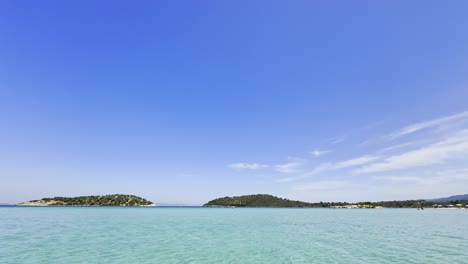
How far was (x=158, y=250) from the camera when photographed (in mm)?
28750

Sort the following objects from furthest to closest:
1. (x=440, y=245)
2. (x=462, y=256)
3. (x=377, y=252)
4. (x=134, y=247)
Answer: (x=440, y=245) → (x=134, y=247) → (x=377, y=252) → (x=462, y=256)

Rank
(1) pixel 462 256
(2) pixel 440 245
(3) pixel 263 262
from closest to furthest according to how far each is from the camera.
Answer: (3) pixel 263 262 → (1) pixel 462 256 → (2) pixel 440 245

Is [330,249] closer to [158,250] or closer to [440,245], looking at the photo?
[440,245]

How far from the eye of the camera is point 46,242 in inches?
1335

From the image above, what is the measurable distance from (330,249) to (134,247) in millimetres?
21533

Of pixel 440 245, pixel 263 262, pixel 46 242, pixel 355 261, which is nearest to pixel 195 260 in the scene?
pixel 263 262

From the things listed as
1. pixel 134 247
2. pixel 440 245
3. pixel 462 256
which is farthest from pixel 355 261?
pixel 134 247

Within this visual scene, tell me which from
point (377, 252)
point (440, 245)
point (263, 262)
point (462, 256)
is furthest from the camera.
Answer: point (440, 245)

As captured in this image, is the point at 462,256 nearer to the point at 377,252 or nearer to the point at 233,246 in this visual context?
the point at 377,252

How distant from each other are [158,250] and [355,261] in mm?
19022

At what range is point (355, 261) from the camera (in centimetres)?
2417

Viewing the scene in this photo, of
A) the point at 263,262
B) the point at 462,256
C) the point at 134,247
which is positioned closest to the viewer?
the point at 263,262

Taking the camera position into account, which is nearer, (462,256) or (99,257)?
(99,257)

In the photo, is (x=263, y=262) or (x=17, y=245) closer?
(x=263, y=262)
